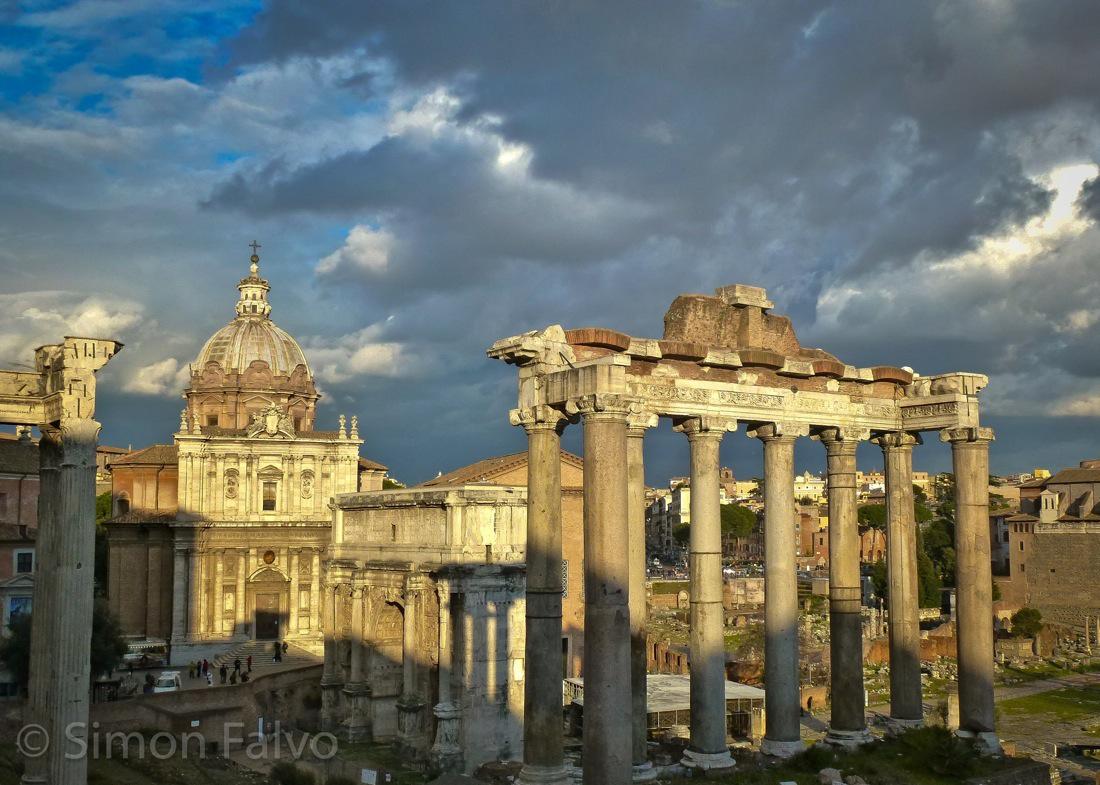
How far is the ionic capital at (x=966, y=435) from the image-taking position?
1908 centimetres

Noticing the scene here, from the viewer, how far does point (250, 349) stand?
54562 mm

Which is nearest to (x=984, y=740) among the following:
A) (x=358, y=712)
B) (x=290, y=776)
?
(x=290, y=776)

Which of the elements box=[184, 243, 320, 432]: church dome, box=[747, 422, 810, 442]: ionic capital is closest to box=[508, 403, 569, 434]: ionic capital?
box=[747, 422, 810, 442]: ionic capital

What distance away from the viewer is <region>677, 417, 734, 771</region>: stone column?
16.9 m

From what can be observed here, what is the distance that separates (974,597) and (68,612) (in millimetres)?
14452

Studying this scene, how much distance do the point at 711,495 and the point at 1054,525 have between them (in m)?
65.9

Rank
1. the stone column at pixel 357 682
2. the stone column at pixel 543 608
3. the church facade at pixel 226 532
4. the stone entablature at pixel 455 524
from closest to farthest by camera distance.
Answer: the stone column at pixel 543 608, the stone entablature at pixel 455 524, the stone column at pixel 357 682, the church facade at pixel 226 532

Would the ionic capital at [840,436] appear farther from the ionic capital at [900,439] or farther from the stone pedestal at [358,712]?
the stone pedestal at [358,712]

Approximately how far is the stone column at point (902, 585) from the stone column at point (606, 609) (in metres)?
7.37

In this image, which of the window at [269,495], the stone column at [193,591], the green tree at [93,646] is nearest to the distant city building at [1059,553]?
the window at [269,495]

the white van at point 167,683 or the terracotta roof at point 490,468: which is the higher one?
the terracotta roof at point 490,468

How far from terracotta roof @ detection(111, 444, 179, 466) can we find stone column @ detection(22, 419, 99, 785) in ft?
116

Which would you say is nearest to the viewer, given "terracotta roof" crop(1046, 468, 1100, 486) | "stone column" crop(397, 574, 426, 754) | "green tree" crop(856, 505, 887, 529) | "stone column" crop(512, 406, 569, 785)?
"stone column" crop(512, 406, 569, 785)

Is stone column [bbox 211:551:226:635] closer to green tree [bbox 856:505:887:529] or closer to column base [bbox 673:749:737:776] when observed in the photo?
column base [bbox 673:749:737:776]
